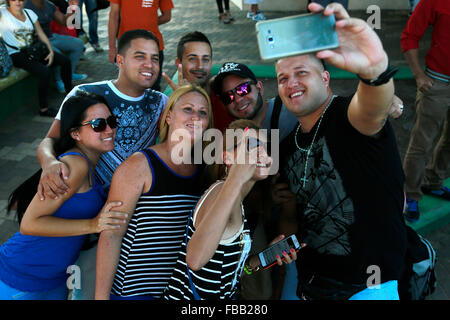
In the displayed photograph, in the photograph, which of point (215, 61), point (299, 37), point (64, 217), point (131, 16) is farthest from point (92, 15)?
point (299, 37)

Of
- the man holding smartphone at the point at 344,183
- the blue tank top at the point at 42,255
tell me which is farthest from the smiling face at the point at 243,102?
the blue tank top at the point at 42,255

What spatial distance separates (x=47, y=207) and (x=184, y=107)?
0.97 meters

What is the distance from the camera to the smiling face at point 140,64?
9.87ft

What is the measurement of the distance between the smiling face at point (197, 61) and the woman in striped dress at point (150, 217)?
129cm

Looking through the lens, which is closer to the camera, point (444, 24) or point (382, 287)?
point (382, 287)

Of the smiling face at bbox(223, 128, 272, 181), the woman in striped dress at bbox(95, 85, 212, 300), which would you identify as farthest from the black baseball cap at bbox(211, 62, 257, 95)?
the smiling face at bbox(223, 128, 272, 181)

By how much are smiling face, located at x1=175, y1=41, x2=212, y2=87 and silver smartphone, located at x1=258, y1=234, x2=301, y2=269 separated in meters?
1.80

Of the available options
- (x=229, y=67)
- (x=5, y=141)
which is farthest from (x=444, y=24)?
(x=5, y=141)

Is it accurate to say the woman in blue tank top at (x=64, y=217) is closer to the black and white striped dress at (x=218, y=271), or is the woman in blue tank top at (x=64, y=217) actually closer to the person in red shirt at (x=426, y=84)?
the black and white striped dress at (x=218, y=271)

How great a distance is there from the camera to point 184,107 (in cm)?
236

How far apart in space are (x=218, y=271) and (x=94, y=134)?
123cm

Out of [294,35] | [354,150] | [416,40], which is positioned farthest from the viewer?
[416,40]

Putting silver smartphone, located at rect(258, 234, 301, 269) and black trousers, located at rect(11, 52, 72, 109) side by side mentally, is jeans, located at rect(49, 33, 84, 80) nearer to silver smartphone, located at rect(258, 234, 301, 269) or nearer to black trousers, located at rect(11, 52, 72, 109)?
black trousers, located at rect(11, 52, 72, 109)

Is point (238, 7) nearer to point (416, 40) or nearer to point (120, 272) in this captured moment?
point (416, 40)
